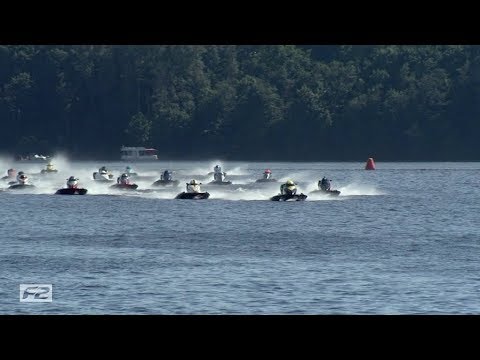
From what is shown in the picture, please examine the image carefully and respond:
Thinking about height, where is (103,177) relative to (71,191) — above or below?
above

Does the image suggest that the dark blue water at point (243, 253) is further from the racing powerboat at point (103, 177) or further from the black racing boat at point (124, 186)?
the racing powerboat at point (103, 177)

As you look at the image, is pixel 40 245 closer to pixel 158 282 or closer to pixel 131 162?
pixel 158 282

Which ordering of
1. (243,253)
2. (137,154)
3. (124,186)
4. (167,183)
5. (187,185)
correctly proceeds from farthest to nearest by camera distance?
(137,154) < (167,183) < (124,186) < (187,185) < (243,253)

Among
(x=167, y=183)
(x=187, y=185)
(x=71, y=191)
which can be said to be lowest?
(x=71, y=191)

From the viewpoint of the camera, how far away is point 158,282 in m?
36.8

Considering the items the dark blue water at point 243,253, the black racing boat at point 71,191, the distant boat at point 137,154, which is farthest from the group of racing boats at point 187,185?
the distant boat at point 137,154

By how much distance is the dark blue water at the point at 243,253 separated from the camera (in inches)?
1231

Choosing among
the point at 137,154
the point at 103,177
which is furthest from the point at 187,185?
the point at 137,154

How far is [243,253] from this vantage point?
1906 inches

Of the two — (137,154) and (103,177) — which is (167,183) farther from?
(137,154)
